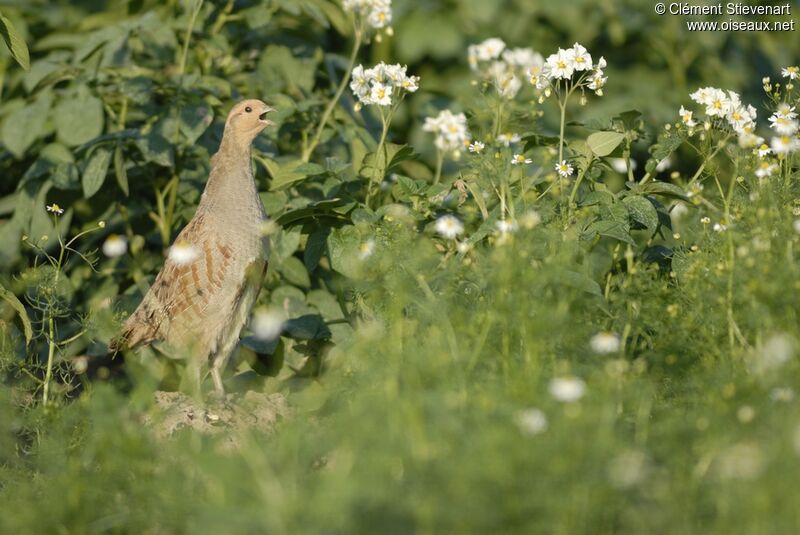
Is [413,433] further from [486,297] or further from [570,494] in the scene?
[486,297]

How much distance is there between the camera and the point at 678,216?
21.1 ft

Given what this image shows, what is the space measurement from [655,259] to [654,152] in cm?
50

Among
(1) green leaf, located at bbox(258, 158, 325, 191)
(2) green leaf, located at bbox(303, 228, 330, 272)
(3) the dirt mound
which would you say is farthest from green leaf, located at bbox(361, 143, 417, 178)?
(3) the dirt mound

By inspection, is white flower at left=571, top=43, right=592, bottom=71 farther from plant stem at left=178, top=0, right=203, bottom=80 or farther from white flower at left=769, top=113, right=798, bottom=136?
plant stem at left=178, top=0, right=203, bottom=80

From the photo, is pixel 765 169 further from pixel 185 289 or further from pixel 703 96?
pixel 185 289

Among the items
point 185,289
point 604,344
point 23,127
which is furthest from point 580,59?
point 23,127

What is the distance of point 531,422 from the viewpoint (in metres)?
3.05

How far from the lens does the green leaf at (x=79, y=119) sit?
21.1 feet

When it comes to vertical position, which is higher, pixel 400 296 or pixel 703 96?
pixel 703 96

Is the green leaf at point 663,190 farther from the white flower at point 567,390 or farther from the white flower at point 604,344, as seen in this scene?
the white flower at point 567,390

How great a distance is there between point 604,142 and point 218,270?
2023 mm

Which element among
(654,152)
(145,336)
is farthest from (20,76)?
(654,152)

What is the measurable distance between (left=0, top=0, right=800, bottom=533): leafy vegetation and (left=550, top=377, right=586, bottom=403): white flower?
13mm

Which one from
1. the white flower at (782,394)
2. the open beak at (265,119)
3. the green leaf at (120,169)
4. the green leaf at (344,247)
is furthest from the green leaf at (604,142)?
the green leaf at (120,169)
